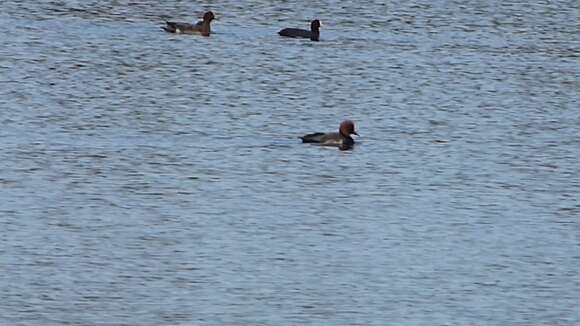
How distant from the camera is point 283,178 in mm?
18422

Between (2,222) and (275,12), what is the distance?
20002 millimetres

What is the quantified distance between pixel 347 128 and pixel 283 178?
104 inches

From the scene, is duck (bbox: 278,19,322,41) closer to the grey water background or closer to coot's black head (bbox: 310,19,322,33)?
coot's black head (bbox: 310,19,322,33)

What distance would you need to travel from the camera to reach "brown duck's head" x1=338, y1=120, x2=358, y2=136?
20797 mm

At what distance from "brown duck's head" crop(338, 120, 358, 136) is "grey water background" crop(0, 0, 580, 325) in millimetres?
224

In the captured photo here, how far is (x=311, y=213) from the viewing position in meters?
16.7

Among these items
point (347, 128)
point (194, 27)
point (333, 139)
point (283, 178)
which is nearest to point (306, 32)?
point (194, 27)

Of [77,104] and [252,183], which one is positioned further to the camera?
[77,104]

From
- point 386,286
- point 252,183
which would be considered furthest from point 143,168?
point 386,286

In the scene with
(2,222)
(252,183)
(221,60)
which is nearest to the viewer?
(2,222)

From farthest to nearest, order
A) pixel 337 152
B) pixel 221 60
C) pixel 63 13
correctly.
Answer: pixel 63 13, pixel 221 60, pixel 337 152

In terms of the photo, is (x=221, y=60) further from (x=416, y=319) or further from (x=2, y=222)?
(x=416, y=319)

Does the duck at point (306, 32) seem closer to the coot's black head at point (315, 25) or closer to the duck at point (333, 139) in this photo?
the coot's black head at point (315, 25)

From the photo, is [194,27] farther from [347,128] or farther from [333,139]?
[333,139]
